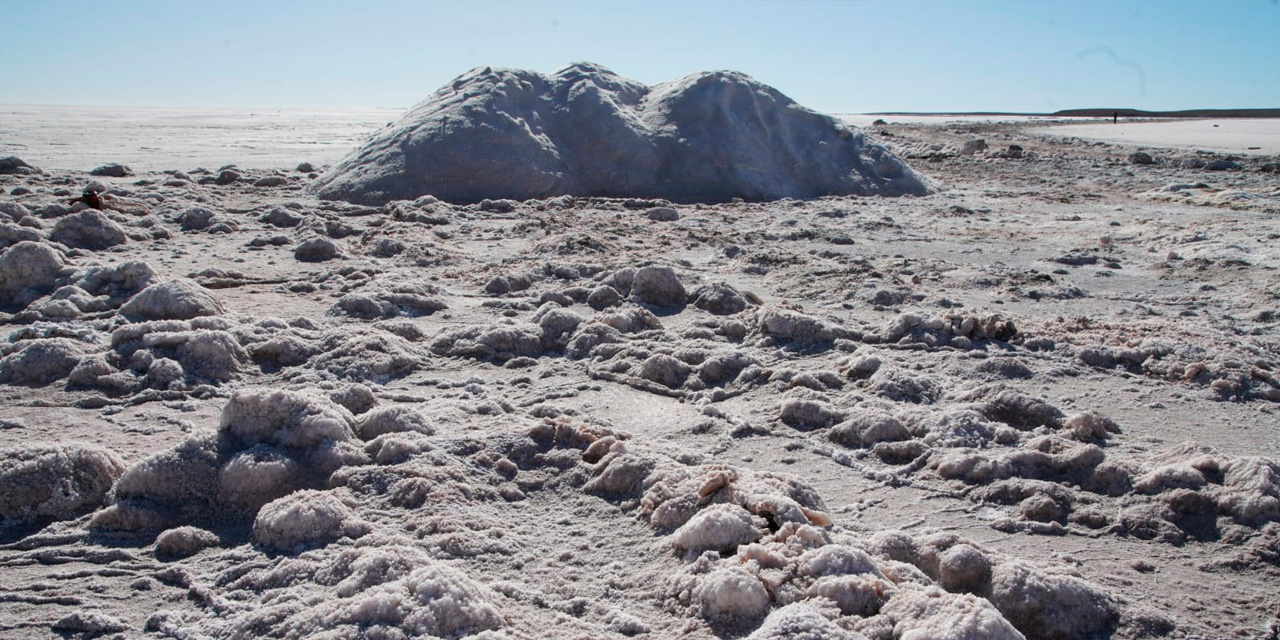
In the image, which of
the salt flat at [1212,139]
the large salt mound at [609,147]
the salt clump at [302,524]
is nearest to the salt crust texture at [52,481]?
the salt clump at [302,524]

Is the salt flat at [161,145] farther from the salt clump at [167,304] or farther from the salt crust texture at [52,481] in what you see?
the salt crust texture at [52,481]

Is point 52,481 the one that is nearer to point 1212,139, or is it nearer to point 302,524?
point 302,524

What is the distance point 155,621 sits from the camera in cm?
190

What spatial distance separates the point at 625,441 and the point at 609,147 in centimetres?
667

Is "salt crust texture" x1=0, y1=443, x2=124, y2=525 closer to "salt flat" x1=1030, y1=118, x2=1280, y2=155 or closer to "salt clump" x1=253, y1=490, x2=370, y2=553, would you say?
"salt clump" x1=253, y1=490, x2=370, y2=553

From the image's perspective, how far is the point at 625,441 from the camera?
2.77 metres

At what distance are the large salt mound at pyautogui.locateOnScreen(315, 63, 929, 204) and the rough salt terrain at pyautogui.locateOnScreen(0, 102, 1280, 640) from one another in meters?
2.50

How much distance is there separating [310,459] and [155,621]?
29.0 inches

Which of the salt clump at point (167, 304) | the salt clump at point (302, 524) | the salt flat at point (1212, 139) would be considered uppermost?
the salt flat at point (1212, 139)

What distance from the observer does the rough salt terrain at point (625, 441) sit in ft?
6.41

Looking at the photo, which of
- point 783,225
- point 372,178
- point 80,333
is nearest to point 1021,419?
point 80,333

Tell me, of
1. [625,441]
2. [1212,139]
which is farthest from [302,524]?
[1212,139]

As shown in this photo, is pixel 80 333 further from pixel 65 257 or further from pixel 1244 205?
pixel 1244 205

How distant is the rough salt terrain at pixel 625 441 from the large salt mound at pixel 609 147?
2.50 metres
